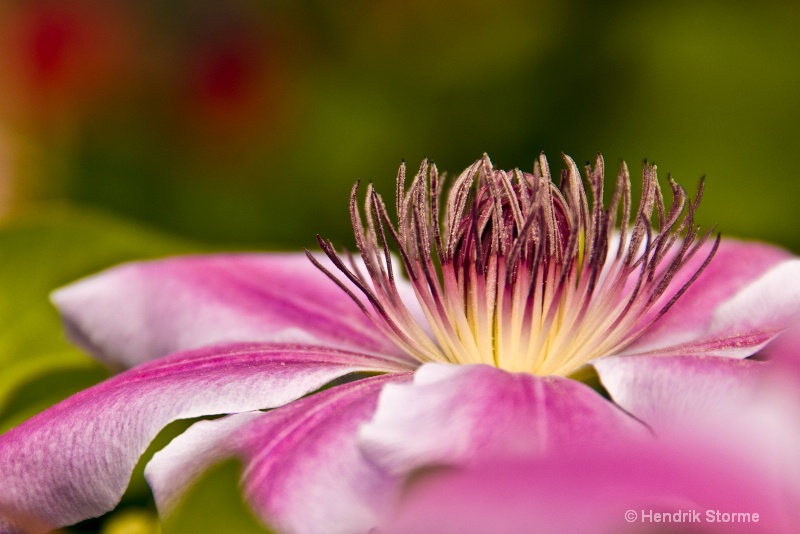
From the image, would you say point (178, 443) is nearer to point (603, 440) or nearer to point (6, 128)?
point (603, 440)

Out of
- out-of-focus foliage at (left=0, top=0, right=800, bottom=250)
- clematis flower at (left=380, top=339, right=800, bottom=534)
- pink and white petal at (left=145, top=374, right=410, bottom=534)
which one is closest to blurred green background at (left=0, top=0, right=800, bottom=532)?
out-of-focus foliage at (left=0, top=0, right=800, bottom=250)

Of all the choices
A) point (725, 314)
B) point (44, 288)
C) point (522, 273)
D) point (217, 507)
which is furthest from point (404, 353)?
point (44, 288)

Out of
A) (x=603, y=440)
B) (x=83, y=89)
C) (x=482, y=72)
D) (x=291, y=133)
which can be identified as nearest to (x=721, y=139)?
(x=482, y=72)

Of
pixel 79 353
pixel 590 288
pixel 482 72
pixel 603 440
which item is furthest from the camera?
pixel 482 72

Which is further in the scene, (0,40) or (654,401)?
(0,40)

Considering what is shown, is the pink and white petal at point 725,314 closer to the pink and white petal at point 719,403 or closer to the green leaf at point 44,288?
the pink and white petal at point 719,403

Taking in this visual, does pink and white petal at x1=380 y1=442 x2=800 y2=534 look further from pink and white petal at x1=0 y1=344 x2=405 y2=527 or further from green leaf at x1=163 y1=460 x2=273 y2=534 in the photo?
pink and white petal at x1=0 y1=344 x2=405 y2=527

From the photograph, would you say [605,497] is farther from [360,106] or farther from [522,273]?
[360,106]

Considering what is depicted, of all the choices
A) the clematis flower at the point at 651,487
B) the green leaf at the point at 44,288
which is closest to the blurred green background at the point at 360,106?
the green leaf at the point at 44,288

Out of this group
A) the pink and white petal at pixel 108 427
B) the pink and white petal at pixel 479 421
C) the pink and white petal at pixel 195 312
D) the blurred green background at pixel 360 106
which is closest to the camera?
the pink and white petal at pixel 479 421
